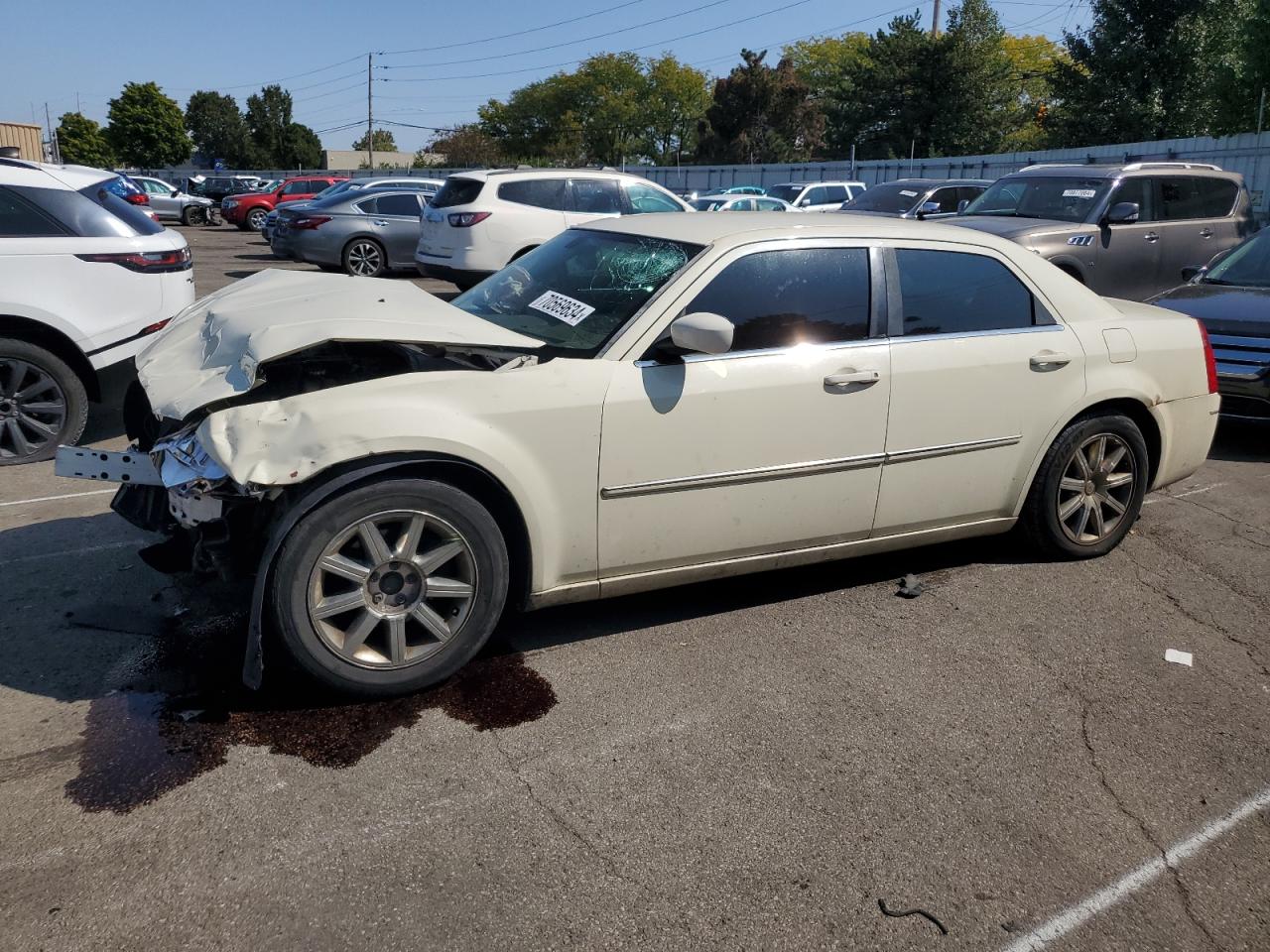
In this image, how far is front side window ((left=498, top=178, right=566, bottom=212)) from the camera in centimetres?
1306

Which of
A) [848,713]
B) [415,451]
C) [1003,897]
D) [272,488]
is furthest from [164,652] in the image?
[1003,897]

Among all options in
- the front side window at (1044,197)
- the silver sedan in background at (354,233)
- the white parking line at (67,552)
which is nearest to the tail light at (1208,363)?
the white parking line at (67,552)

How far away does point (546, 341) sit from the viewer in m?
3.93

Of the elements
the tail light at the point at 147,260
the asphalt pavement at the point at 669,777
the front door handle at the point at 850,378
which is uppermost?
the tail light at the point at 147,260

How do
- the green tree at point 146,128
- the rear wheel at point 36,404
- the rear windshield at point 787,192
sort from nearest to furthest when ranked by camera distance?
the rear wheel at point 36,404 → the rear windshield at point 787,192 → the green tree at point 146,128

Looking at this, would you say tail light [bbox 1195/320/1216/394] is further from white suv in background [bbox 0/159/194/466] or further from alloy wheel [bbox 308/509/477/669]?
white suv in background [bbox 0/159/194/466]

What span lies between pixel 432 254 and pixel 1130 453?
402 inches

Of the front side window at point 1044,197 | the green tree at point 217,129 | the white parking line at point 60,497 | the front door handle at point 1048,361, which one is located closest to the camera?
the front door handle at point 1048,361

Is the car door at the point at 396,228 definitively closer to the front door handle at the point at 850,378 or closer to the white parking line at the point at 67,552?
the white parking line at the point at 67,552

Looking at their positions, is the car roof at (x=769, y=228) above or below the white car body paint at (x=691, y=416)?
above

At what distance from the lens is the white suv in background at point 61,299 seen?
19.7ft

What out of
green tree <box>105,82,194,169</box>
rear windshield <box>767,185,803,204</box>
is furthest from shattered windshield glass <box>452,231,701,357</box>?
green tree <box>105,82,194,169</box>

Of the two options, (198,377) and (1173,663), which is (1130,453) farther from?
(198,377)

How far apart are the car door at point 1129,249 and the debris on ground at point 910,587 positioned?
704 centimetres
